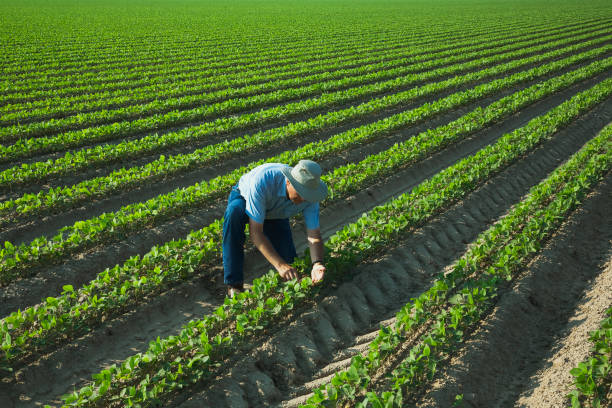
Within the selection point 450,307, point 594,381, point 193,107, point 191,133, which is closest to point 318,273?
point 450,307

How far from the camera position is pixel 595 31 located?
34.6 meters

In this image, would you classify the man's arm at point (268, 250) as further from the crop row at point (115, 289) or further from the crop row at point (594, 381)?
the crop row at point (594, 381)

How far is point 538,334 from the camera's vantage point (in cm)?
481

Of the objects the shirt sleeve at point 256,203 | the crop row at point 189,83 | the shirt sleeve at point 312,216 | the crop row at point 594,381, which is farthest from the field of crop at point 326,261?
the shirt sleeve at point 256,203

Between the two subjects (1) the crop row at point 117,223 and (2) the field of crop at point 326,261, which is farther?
(1) the crop row at point 117,223

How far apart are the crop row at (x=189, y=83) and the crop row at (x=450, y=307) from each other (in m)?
12.1

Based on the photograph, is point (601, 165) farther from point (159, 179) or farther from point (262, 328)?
point (159, 179)

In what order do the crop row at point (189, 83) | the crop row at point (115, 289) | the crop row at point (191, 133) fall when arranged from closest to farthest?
the crop row at point (115, 289), the crop row at point (191, 133), the crop row at point (189, 83)

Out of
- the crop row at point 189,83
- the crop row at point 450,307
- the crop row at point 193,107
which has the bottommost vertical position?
the crop row at point 450,307

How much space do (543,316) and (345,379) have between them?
8.64ft

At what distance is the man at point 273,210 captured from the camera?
14.8 ft

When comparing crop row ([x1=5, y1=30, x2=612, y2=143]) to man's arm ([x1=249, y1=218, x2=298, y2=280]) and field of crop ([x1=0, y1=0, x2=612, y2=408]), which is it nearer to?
field of crop ([x1=0, y1=0, x2=612, y2=408])

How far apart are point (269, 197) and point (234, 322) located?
1.34 metres

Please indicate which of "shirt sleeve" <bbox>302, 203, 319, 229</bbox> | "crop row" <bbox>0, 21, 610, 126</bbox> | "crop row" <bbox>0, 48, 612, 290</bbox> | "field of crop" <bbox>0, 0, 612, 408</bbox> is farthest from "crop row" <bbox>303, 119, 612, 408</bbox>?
"crop row" <bbox>0, 21, 610, 126</bbox>
